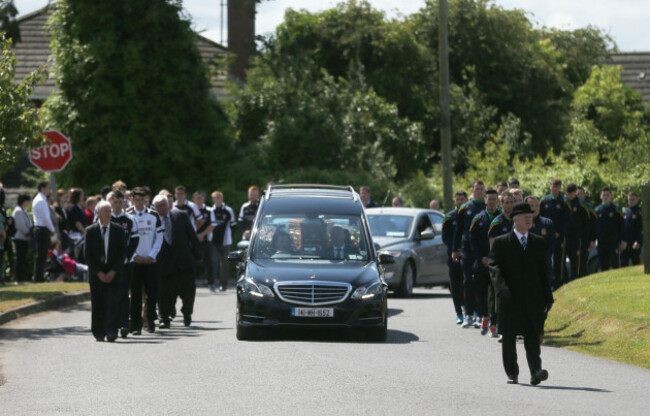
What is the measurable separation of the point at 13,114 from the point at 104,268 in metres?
4.67

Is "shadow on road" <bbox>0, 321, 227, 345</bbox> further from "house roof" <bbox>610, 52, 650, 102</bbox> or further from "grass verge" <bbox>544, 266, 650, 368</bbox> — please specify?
"house roof" <bbox>610, 52, 650, 102</bbox>

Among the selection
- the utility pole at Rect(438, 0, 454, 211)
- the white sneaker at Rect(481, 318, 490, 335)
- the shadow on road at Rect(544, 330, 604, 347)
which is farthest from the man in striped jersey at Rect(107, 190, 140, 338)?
the utility pole at Rect(438, 0, 454, 211)

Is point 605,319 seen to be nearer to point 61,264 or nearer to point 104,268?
point 104,268

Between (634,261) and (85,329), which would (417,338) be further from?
(634,261)

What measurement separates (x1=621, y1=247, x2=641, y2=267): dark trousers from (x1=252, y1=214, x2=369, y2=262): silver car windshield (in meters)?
12.5

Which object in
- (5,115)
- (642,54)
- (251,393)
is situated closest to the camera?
(251,393)

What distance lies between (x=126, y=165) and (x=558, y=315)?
59.1ft

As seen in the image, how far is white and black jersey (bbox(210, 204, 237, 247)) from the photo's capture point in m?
26.7

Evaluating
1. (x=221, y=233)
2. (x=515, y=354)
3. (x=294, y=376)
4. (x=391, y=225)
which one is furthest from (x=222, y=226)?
(x=515, y=354)

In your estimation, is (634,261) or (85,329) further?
(634,261)

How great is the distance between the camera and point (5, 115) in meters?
19.7

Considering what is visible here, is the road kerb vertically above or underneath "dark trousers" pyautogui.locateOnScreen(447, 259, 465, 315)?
underneath

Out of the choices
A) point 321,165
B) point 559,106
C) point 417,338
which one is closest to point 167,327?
point 417,338

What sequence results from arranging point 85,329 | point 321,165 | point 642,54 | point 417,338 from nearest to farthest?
point 417,338, point 85,329, point 321,165, point 642,54
